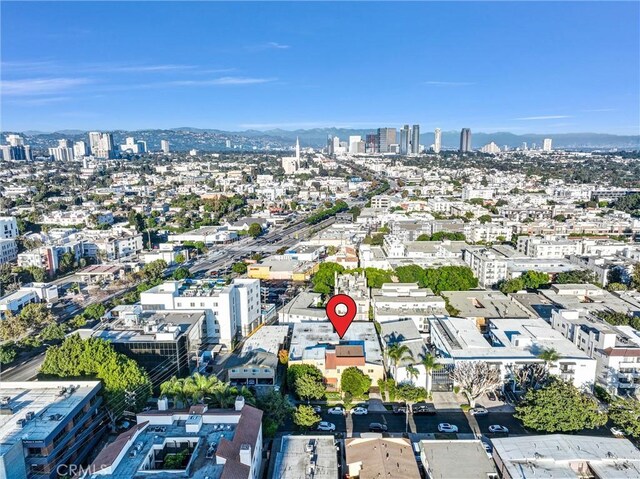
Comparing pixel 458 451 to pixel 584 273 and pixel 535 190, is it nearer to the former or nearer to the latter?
pixel 584 273

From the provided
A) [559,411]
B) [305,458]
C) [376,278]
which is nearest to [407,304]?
[376,278]

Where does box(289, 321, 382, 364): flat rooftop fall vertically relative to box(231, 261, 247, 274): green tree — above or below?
above

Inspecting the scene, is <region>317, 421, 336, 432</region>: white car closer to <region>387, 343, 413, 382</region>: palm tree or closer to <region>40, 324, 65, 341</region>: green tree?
<region>387, 343, 413, 382</region>: palm tree

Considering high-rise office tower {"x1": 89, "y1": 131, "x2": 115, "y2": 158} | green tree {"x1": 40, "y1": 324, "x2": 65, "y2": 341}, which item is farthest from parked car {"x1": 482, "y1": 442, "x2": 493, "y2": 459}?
high-rise office tower {"x1": 89, "y1": 131, "x2": 115, "y2": 158}

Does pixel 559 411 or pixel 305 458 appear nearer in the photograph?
pixel 305 458

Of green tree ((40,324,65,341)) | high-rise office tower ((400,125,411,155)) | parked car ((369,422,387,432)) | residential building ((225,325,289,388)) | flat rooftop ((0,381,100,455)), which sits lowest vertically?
parked car ((369,422,387,432))

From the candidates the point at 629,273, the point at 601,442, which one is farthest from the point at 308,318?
the point at 629,273

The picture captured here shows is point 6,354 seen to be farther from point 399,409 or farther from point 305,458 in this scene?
point 399,409

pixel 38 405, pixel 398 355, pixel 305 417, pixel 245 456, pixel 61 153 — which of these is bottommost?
pixel 305 417
